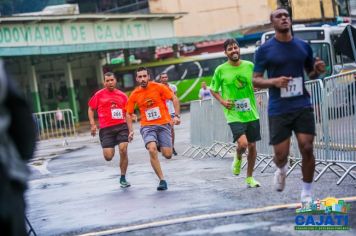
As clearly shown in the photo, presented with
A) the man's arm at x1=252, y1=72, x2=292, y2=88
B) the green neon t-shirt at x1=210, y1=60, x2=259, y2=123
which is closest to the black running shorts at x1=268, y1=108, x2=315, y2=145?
the man's arm at x1=252, y1=72, x2=292, y2=88

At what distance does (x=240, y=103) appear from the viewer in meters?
9.71

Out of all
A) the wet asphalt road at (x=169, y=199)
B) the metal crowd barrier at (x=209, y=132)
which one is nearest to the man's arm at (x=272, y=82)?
the wet asphalt road at (x=169, y=199)

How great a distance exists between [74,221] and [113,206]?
0.93 meters

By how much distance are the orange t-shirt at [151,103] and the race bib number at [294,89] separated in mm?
3624

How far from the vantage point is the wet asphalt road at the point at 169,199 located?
699cm

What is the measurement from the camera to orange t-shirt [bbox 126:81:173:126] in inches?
423

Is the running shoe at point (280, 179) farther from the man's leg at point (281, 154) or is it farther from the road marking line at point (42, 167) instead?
the road marking line at point (42, 167)

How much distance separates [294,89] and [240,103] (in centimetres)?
237

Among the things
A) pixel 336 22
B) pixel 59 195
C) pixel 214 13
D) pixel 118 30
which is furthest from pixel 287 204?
pixel 214 13

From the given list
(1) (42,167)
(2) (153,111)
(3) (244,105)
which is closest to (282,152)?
(3) (244,105)

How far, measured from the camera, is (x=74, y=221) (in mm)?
8328

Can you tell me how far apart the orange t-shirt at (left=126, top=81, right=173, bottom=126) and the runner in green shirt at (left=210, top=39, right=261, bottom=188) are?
123 centimetres

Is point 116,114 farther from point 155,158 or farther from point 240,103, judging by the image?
point 240,103

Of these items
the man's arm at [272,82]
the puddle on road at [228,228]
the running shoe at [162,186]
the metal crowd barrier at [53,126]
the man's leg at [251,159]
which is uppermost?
the man's arm at [272,82]
